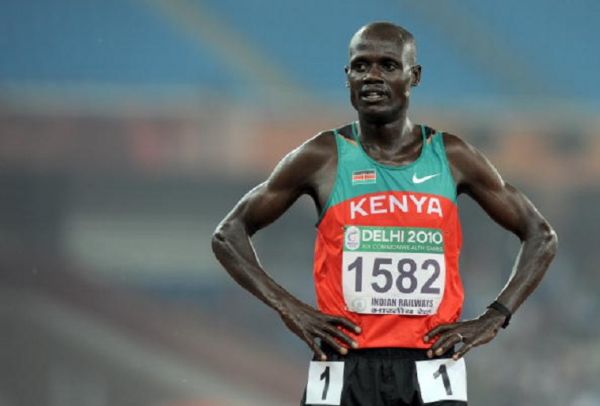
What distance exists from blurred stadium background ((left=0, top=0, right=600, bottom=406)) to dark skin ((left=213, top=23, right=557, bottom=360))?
131 inches

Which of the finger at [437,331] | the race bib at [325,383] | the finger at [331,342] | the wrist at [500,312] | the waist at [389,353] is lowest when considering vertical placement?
the race bib at [325,383]

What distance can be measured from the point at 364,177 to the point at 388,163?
0.25ft

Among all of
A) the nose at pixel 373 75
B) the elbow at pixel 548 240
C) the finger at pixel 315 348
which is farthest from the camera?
the elbow at pixel 548 240

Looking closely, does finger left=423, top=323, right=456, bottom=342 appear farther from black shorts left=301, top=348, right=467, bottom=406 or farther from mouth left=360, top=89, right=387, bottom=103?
mouth left=360, top=89, right=387, bottom=103

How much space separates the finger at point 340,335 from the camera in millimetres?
2928

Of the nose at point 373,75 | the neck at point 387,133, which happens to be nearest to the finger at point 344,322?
the neck at point 387,133

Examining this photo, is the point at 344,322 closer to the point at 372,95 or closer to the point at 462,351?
the point at 462,351

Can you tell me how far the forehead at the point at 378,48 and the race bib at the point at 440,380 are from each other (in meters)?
0.73

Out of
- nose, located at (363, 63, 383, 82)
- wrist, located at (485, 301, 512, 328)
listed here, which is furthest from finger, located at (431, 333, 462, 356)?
nose, located at (363, 63, 383, 82)

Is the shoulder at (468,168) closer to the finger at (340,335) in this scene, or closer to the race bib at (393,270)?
the race bib at (393,270)

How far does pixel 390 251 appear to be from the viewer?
3023mm

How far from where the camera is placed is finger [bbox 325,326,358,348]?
2928mm

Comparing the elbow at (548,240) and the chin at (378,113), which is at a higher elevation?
the chin at (378,113)

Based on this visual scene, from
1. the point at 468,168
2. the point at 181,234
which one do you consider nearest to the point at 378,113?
the point at 468,168
